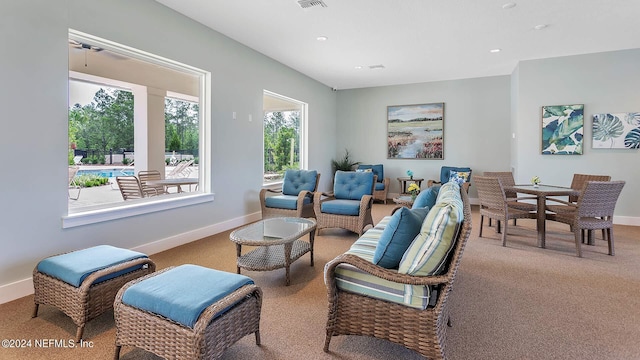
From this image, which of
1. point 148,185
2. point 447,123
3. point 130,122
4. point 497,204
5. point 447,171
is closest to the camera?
point 130,122

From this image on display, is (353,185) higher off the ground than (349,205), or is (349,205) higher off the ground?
(353,185)

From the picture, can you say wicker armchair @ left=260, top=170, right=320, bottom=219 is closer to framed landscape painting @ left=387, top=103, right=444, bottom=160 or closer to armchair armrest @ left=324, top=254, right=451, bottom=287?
armchair armrest @ left=324, top=254, right=451, bottom=287

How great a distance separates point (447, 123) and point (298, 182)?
4.22 meters

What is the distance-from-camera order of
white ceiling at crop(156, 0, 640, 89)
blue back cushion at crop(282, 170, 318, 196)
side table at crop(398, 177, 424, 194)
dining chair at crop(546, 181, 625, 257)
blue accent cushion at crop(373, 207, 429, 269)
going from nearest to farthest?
blue accent cushion at crop(373, 207, 429, 269) → dining chair at crop(546, 181, 625, 257) → white ceiling at crop(156, 0, 640, 89) → blue back cushion at crop(282, 170, 318, 196) → side table at crop(398, 177, 424, 194)

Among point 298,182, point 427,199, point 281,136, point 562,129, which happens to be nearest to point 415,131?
point 562,129

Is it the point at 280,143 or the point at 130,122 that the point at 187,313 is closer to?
the point at 130,122

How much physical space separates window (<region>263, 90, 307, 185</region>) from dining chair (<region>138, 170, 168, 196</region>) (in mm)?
2021

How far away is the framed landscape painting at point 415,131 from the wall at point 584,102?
1.85 metres

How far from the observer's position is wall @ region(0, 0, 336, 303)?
99.1 inches

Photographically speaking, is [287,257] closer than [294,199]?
Yes

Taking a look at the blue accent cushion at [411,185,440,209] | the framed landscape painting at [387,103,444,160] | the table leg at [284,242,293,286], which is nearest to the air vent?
the blue accent cushion at [411,185,440,209]

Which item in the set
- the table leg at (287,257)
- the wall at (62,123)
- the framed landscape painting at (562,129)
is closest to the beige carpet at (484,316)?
the table leg at (287,257)

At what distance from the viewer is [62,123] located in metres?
2.86

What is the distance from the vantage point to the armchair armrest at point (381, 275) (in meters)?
1.62
